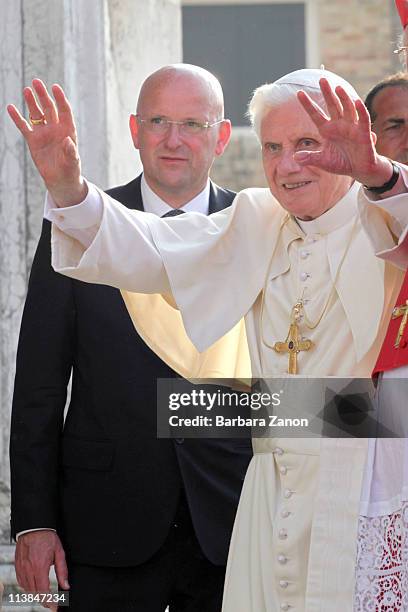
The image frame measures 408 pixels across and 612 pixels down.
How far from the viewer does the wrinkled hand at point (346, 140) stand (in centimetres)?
340

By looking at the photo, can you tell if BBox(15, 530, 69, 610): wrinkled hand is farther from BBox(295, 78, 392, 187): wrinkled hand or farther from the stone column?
BBox(295, 78, 392, 187): wrinkled hand

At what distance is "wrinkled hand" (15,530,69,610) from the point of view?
14.6ft

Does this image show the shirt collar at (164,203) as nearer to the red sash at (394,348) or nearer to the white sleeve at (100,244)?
the white sleeve at (100,244)

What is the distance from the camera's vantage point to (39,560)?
445cm

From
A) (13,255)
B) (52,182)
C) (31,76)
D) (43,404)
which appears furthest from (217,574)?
(31,76)

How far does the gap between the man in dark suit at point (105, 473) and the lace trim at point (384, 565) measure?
98 centimetres

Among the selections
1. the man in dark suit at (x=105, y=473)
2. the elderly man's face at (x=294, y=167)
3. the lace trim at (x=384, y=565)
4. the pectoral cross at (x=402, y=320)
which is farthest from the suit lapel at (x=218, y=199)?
the lace trim at (x=384, y=565)

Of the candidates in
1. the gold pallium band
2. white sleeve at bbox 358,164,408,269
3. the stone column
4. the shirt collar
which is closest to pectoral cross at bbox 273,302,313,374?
white sleeve at bbox 358,164,408,269

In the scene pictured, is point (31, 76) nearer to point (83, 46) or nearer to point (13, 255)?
point (83, 46)

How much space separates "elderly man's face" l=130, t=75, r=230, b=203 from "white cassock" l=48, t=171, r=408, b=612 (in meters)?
0.69

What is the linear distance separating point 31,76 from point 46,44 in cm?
12

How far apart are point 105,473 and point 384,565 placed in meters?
1.23

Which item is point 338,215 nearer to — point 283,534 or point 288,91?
point 288,91

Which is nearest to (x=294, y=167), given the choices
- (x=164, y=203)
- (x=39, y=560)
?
(x=164, y=203)
